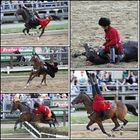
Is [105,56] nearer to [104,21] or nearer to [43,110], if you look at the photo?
[104,21]

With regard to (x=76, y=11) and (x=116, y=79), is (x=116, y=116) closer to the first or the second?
(x=116, y=79)

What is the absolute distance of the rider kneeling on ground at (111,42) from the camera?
369 cm

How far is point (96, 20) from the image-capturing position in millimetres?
3697

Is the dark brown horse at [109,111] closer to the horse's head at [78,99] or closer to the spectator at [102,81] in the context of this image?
the horse's head at [78,99]

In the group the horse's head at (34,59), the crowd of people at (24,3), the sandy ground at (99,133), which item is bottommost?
the sandy ground at (99,133)

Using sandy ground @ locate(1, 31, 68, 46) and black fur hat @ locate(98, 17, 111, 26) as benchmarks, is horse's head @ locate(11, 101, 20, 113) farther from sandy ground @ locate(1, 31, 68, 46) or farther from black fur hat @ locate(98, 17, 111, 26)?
black fur hat @ locate(98, 17, 111, 26)

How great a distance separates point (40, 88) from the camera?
375 centimetres

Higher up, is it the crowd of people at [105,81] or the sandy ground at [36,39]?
the sandy ground at [36,39]

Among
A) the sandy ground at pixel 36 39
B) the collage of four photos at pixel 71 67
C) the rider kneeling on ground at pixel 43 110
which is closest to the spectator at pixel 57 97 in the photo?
the collage of four photos at pixel 71 67

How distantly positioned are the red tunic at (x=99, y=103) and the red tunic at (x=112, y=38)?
0.35 m

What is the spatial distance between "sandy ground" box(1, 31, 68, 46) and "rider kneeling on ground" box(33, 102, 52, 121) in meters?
0.46

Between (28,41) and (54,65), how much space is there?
10.3 inches

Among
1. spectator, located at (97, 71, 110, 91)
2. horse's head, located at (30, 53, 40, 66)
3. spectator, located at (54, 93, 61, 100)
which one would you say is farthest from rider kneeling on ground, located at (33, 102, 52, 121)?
spectator, located at (97, 71, 110, 91)

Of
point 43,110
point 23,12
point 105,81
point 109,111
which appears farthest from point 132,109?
point 23,12
